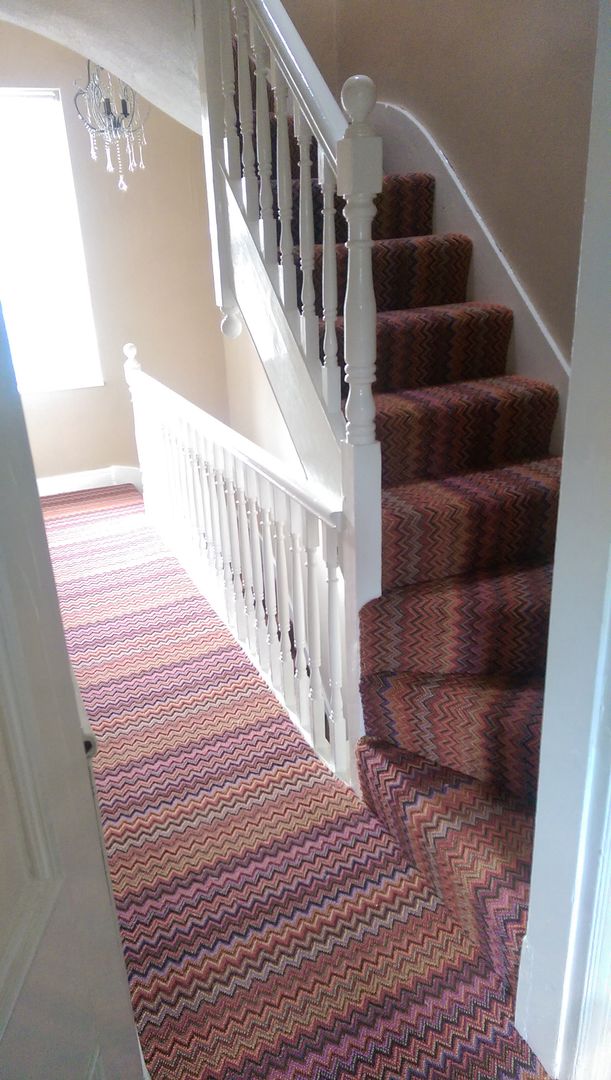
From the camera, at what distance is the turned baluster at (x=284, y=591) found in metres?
2.30

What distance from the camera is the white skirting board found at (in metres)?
5.04

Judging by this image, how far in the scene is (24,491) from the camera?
2.37 feet

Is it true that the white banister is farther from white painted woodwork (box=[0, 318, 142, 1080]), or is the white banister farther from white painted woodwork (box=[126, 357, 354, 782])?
white painted woodwork (box=[0, 318, 142, 1080])

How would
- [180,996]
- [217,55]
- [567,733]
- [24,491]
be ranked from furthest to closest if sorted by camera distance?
[217,55], [180,996], [567,733], [24,491]

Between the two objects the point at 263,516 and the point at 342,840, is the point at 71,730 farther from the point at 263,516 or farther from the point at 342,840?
the point at 263,516

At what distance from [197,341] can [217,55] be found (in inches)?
114

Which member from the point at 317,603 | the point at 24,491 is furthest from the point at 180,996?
the point at 24,491

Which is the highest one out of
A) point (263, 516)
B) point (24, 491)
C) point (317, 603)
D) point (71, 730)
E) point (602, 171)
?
point (602, 171)

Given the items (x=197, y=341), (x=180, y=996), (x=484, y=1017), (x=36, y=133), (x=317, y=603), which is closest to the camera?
(x=484, y=1017)

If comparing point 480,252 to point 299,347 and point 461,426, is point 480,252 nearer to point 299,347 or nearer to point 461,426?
point 461,426

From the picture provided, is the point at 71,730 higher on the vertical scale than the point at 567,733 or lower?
higher

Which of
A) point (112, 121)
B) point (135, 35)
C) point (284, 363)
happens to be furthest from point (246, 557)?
point (112, 121)

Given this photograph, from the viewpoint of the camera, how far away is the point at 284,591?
7.80 feet

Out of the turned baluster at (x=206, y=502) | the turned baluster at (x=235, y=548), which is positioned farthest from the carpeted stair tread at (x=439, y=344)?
the turned baluster at (x=206, y=502)
